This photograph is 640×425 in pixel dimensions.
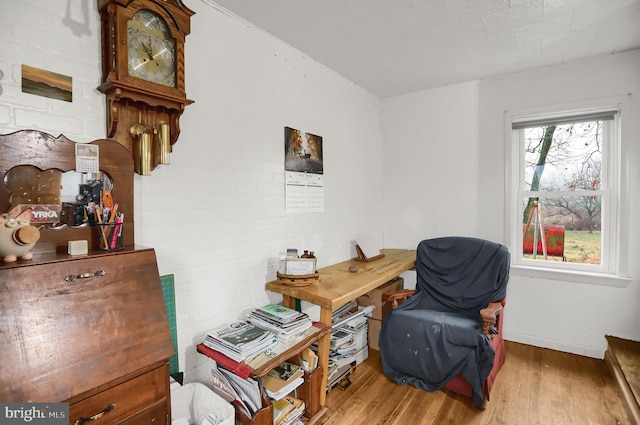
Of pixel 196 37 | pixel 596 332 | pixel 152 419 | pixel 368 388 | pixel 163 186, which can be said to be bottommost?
pixel 368 388

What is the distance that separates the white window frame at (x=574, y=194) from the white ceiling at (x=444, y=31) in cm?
42

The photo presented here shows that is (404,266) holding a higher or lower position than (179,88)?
lower

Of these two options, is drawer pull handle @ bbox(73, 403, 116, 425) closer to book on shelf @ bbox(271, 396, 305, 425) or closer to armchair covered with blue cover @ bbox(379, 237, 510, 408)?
book on shelf @ bbox(271, 396, 305, 425)

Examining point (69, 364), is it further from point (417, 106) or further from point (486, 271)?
point (417, 106)

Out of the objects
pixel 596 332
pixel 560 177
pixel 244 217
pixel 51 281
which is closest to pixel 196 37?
pixel 244 217

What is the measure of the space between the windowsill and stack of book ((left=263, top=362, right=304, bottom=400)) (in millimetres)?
2355

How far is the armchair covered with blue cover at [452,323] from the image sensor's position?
7.18 ft

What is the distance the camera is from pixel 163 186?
1.65 metres

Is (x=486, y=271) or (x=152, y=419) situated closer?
(x=152, y=419)

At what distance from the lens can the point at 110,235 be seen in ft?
4.32

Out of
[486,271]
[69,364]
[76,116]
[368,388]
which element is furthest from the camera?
[486,271]

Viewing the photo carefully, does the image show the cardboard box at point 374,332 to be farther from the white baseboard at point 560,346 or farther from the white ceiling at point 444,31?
the white ceiling at point 444,31

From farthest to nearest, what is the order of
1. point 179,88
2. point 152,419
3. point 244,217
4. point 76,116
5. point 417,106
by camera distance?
1. point 417,106
2. point 244,217
3. point 179,88
4. point 76,116
5. point 152,419

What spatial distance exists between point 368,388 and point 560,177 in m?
2.53
